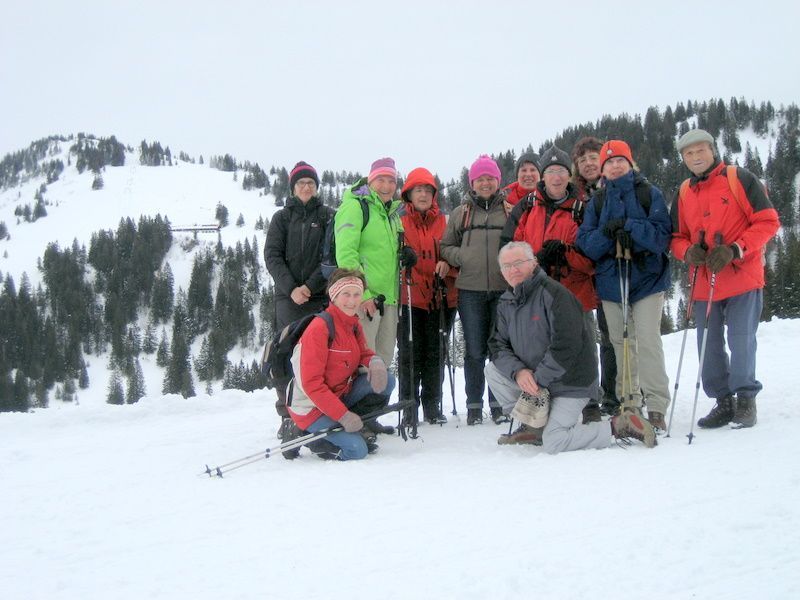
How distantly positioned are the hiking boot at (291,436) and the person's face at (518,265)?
6.72ft

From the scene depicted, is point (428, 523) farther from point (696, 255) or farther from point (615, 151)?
point (615, 151)

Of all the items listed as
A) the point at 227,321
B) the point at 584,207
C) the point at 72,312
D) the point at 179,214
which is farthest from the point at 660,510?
the point at 179,214

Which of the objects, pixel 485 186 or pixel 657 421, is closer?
pixel 657 421

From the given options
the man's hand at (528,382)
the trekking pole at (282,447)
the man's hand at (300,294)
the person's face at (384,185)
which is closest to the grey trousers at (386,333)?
the man's hand at (300,294)

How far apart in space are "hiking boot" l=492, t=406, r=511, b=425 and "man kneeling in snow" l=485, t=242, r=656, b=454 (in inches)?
35.7

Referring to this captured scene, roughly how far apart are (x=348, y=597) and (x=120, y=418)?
5787 millimetres

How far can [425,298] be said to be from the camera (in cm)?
565

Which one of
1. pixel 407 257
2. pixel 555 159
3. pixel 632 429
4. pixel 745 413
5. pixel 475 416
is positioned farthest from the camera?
pixel 475 416

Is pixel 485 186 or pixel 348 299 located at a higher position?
pixel 485 186

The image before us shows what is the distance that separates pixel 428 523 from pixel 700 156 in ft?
11.3

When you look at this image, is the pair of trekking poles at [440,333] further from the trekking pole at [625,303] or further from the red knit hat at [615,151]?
the red knit hat at [615,151]

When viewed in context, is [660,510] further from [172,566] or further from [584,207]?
[584,207]

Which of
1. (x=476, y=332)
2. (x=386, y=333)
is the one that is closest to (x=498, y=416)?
(x=476, y=332)

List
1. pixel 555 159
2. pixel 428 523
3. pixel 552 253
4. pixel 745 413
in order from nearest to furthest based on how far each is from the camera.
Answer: pixel 428 523, pixel 745 413, pixel 552 253, pixel 555 159
